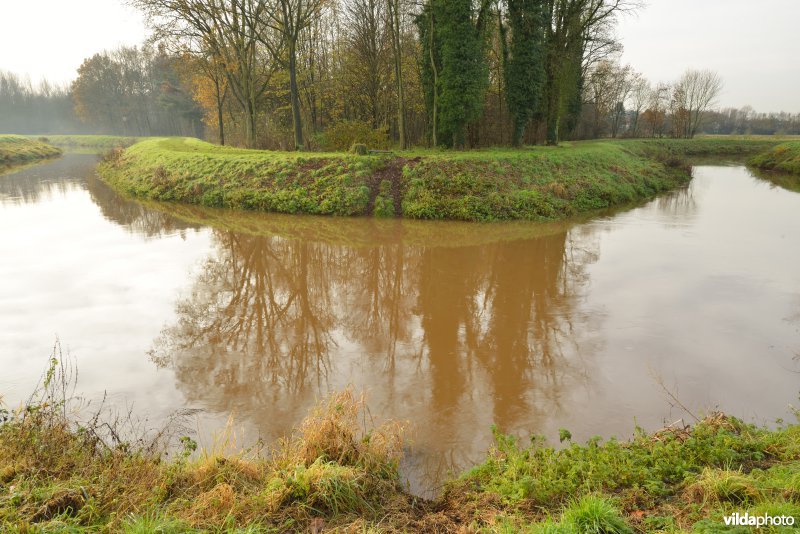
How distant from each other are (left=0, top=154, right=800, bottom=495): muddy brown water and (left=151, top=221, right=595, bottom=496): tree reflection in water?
0.13 feet

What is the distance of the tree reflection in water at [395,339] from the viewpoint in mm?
5664

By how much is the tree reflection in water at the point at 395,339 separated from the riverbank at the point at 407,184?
4.88 metres

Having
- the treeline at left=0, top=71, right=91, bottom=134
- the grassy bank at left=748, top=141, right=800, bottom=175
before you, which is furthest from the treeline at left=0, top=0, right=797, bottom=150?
the treeline at left=0, top=71, right=91, bottom=134

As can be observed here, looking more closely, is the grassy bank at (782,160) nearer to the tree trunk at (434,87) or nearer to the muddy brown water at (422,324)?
the muddy brown water at (422,324)

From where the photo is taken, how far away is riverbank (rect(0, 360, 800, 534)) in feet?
11.1

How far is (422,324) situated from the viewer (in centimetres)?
819

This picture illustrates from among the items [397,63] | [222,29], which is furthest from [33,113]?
[397,63]

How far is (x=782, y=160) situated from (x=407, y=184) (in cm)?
3138

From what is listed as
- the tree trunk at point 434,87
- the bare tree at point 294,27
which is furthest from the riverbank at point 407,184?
the tree trunk at point 434,87

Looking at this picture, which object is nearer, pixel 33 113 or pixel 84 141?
pixel 84 141

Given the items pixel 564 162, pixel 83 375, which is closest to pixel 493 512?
pixel 83 375

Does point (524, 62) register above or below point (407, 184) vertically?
above

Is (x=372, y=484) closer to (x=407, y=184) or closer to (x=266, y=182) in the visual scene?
(x=407, y=184)

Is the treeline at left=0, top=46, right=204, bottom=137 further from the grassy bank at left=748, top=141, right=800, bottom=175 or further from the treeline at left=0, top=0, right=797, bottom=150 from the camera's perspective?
the grassy bank at left=748, top=141, right=800, bottom=175
